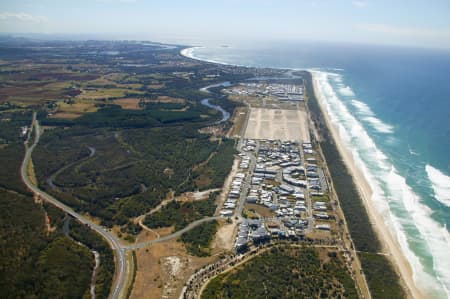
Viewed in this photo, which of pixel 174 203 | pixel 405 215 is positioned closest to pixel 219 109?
pixel 174 203

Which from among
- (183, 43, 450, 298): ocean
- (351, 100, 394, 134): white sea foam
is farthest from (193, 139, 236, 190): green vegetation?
(351, 100, 394, 134): white sea foam

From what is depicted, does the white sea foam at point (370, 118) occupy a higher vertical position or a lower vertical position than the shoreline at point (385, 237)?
higher

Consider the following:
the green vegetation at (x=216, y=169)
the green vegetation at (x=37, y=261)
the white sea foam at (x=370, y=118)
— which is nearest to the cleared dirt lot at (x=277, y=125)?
the green vegetation at (x=216, y=169)

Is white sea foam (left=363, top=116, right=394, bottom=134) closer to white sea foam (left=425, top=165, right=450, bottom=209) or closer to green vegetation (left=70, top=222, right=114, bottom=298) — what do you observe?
white sea foam (left=425, top=165, right=450, bottom=209)

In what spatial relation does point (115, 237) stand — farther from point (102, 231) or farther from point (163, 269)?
point (163, 269)

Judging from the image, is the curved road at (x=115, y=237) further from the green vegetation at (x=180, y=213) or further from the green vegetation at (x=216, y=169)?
the green vegetation at (x=216, y=169)

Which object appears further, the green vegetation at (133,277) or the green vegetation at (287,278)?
the green vegetation at (133,277)

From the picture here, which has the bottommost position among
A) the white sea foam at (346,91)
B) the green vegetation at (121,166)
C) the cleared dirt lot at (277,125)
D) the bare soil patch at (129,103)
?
the green vegetation at (121,166)
